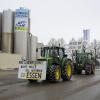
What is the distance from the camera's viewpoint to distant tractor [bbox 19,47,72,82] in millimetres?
20594

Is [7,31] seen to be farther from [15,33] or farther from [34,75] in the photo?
[34,75]

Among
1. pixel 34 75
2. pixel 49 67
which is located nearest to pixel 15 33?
pixel 49 67

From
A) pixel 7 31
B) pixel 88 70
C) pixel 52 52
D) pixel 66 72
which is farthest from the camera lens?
pixel 7 31

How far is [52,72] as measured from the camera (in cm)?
2102

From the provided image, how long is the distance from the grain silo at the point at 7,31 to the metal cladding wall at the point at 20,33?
993 millimetres

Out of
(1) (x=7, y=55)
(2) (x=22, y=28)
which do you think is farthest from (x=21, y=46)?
(1) (x=7, y=55)

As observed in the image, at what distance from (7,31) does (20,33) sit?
2.65 metres

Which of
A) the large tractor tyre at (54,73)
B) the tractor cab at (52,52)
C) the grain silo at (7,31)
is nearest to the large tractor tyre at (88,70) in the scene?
the tractor cab at (52,52)

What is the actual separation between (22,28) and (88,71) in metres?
30.5

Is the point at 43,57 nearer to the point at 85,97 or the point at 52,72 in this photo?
the point at 52,72

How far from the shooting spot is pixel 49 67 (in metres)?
21.2

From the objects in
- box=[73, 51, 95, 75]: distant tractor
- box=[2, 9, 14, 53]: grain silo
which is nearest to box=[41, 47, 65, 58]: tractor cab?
box=[73, 51, 95, 75]: distant tractor

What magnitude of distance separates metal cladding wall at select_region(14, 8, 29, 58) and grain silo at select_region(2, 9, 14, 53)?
993 mm

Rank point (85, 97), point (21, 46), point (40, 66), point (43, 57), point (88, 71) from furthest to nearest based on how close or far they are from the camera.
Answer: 1. point (21, 46)
2. point (88, 71)
3. point (43, 57)
4. point (40, 66)
5. point (85, 97)
